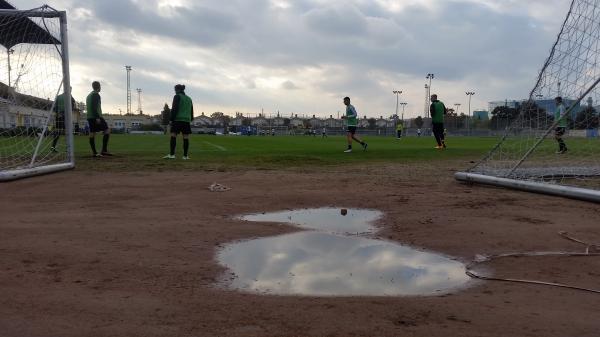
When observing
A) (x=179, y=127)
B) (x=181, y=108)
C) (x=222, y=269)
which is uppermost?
(x=181, y=108)

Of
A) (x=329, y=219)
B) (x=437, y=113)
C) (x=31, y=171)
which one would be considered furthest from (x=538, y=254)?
(x=437, y=113)

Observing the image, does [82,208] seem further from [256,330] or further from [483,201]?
[483,201]

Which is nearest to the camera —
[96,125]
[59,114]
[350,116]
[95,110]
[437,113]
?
[59,114]

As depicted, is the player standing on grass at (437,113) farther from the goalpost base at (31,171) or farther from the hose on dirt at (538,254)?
the hose on dirt at (538,254)

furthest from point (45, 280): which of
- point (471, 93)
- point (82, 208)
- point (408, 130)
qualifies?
point (471, 93)

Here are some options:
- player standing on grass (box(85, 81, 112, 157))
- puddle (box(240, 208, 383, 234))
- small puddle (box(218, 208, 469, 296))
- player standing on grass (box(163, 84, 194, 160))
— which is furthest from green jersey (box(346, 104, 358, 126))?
small puddle (box(218, 208, 469, 296))

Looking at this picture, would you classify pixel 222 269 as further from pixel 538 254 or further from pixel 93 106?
pixel 93 106

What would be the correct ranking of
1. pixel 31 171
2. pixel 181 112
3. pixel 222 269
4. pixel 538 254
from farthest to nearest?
pixel 181 112 → pixel 31 171 → pixel 538 254 → pixel 222 269

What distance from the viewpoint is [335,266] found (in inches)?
158

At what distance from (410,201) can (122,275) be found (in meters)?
4.39

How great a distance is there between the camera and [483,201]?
7012mm

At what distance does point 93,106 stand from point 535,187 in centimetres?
1125

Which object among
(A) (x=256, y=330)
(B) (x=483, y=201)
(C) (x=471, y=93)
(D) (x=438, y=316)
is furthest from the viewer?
(C) (x=471, y=93)

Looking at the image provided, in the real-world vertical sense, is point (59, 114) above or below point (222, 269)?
above
